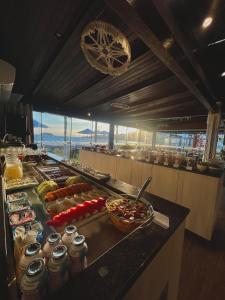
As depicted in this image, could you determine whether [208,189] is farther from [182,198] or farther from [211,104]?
[211,104]

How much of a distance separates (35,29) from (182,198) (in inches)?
117

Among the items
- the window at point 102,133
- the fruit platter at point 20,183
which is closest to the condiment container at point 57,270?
the fruit platter at point 20,183

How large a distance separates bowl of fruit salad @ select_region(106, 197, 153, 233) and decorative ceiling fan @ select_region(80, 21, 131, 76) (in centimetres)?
120

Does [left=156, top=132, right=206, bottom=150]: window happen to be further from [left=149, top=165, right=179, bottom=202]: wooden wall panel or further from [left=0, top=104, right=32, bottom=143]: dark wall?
[left=0, top=104, right=32, bottom=143]: dark wall

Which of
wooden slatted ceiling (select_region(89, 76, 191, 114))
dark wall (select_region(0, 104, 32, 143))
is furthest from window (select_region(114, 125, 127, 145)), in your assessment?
dark wall (select_region(0, 104, 32, 143))

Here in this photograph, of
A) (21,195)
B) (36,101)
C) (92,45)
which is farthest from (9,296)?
(36,101)

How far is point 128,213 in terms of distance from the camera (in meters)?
0.81

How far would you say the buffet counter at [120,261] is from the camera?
423mm

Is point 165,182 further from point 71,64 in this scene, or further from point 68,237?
point 71,64

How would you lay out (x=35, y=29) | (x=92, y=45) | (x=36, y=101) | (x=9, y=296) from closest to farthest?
(x=9, y=296)
(x=92, y=45)
(x=35, y=29)
(x=36, y=101)

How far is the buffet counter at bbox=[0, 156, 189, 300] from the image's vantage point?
16.7 inches

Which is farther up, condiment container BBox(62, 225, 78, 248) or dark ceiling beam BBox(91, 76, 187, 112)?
dark ceiling beam BBox(91, 76, 187, 112)

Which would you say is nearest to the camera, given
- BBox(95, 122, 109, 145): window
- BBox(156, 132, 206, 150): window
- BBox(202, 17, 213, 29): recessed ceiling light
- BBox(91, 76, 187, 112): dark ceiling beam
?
BBox(202, 17, 213, 29): recessed ceiling light

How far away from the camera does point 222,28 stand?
154cm
